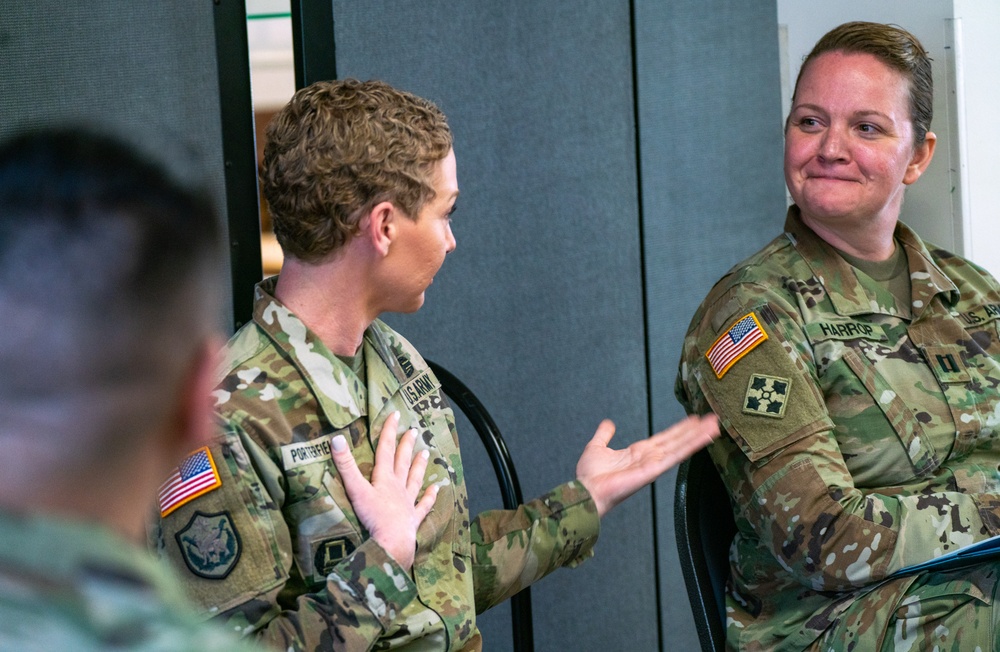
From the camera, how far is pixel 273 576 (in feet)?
4.27

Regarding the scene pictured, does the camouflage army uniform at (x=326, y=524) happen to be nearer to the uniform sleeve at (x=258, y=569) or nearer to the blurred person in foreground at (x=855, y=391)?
the uniform sleeve at (x=258, y=569)

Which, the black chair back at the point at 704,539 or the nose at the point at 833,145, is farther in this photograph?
the nose at the point at 833,145

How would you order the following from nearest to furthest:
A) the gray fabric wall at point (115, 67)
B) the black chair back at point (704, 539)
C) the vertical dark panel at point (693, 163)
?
the black chair back at point (704, 539)
the gray fabric wall at point (115, 67)
the vertical dark panel at point (693, 163)

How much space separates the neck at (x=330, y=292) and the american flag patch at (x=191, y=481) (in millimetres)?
255

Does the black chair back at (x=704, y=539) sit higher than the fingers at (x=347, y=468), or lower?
lower

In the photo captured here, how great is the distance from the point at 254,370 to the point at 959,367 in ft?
3.76

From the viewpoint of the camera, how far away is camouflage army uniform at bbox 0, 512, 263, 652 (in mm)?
494

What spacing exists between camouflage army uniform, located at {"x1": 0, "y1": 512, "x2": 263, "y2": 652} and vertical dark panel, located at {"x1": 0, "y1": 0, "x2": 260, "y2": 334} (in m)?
1.33

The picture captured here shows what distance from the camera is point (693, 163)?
107 inches

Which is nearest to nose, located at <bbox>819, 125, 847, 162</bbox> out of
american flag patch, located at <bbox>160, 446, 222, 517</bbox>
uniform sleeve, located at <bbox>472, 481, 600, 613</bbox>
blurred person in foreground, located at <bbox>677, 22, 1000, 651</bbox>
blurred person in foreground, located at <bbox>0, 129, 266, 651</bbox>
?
blurred person in foreground, located at <bbox>677, 22, 1000, 651</bbox>

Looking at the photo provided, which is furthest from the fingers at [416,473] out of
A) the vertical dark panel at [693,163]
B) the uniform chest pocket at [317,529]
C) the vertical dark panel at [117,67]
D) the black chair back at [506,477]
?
the vertical dark panel at [693,163]

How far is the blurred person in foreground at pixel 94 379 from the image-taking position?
511 millimetres

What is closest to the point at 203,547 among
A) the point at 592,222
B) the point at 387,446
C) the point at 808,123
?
the point at 387,446

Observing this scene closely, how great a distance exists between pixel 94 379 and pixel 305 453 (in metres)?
0.83
